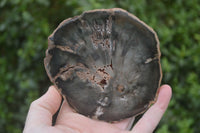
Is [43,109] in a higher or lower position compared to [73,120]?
higher

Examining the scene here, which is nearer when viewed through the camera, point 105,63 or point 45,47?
point 105,63

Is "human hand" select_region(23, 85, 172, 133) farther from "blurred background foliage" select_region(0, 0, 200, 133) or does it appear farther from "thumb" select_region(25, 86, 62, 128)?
"blurred background foliage" select_region(0, 0, 200, 133)

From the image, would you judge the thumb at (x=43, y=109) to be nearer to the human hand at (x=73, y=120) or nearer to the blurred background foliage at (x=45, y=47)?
the human hand at (x=73, y=120)

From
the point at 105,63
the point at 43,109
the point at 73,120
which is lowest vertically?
the point at 73,120

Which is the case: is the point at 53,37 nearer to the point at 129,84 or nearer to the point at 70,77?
the point at 70,77

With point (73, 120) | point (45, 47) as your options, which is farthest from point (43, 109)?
point (45, 47)

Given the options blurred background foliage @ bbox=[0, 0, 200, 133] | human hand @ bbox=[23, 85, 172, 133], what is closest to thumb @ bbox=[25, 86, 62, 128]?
human hand @ bbox=[23, 85, 172, 133]


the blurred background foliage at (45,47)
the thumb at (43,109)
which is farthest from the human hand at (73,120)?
the blurred background foliage at (45,47)

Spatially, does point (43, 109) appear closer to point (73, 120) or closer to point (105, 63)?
point (73, 120)
